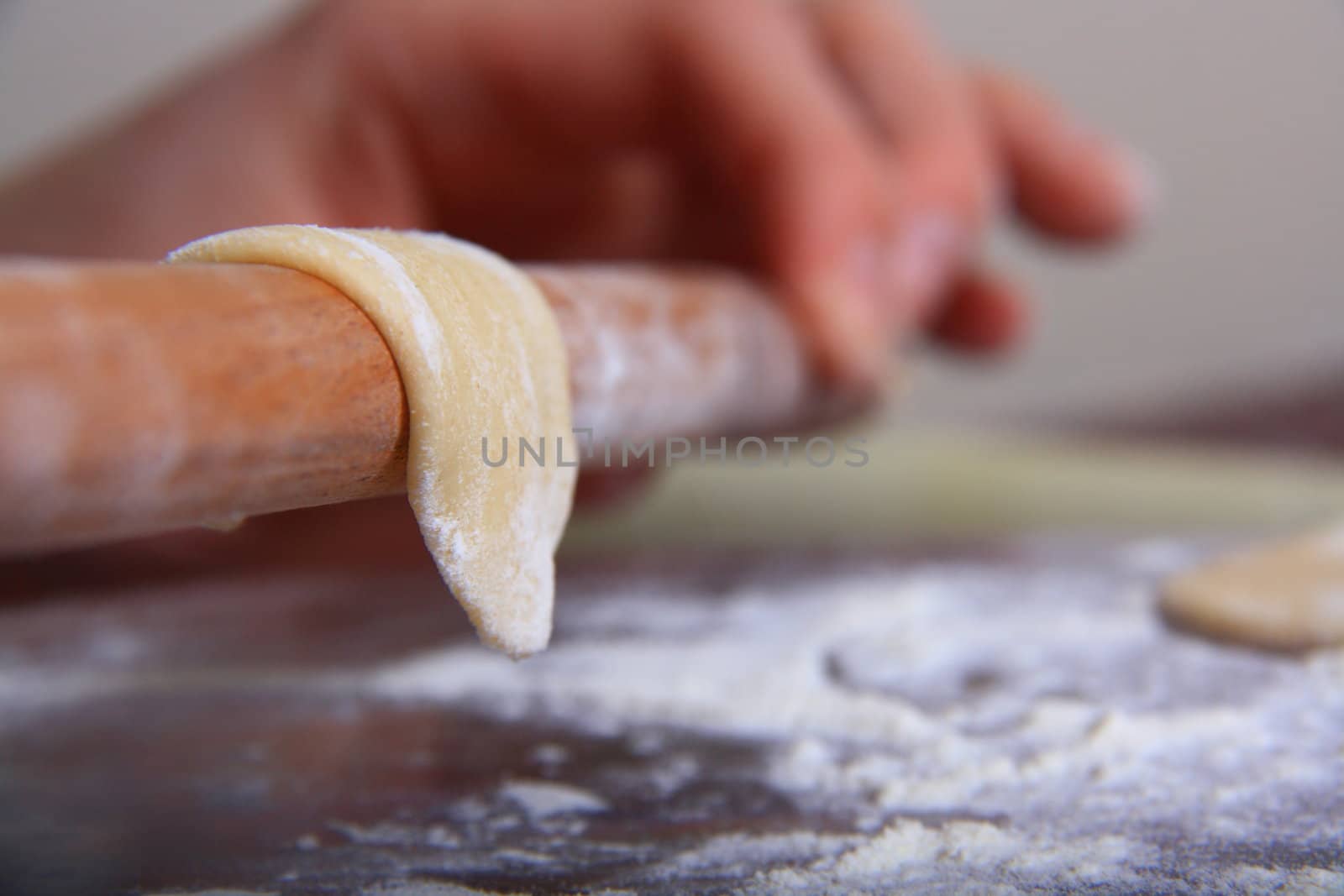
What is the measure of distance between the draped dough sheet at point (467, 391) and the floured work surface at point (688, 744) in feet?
0.30

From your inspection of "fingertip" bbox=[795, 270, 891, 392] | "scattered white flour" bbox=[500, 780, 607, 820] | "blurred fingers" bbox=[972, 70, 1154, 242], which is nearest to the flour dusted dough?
"fingertip" bbox=[795, 270, 891, 392]

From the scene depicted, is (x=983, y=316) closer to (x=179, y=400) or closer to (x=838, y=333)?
(x=838, y=333)

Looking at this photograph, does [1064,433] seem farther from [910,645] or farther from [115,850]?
[115,850]

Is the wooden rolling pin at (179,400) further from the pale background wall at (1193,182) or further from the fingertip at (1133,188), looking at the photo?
the pale background wall at (1193,182)

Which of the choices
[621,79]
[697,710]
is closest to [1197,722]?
[697,710]

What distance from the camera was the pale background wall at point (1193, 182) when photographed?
1796 millimetres

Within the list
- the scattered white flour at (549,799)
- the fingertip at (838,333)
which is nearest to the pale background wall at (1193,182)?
the fingertip at (838,333)

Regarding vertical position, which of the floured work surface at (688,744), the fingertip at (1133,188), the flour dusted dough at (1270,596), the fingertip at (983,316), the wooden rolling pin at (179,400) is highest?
the fingertip at (1133,188)

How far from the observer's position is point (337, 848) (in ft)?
1.18

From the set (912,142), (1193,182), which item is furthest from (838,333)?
(1193,182)

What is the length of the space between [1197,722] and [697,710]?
20cm

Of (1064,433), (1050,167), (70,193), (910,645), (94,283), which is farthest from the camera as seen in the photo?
(1064,433)

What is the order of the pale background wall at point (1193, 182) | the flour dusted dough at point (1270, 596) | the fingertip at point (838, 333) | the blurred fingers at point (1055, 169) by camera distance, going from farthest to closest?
the pale background wall at point (1193, 182) → the blurred fingers at point (1055, 169) → the fingertip at point (838, 333) → the flour dusted dough at point (1270, 596)

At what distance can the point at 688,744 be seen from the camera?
1.51ft
